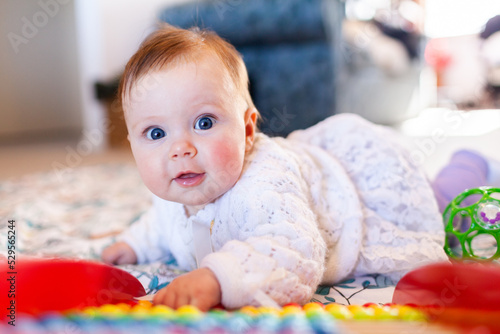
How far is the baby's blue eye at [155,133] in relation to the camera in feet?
2.10

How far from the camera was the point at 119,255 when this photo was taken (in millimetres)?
875

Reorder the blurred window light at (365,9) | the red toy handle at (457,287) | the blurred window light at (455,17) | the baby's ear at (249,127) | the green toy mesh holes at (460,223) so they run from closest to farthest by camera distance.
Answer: the red toy handle at (457,287), the baby's ear at (249,127), the green toy mesh holes at (460,223), the blurred window light at (365,9), the blurred window light at (455,17)

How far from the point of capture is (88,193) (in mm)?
1582

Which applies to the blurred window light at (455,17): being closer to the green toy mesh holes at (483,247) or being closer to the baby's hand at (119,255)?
the green toy mesh holes at (483,247)

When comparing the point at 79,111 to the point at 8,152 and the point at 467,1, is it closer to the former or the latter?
the point at 8,152

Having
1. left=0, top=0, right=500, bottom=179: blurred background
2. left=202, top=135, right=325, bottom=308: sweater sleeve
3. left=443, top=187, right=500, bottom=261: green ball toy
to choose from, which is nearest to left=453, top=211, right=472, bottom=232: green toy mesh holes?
left=443, top=187, right=500, bottom=261: green ball toy

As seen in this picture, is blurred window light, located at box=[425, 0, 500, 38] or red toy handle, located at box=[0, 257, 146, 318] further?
blurred window light, located at box=[425, 0, 500, 38]

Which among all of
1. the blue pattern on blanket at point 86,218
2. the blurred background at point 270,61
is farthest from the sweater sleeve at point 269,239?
the blurred background at point 270,61

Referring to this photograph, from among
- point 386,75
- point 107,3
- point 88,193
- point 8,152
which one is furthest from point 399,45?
point 8,152

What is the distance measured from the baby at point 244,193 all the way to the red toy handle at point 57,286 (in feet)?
0.35

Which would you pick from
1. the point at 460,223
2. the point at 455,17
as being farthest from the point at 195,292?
the point at 455,17

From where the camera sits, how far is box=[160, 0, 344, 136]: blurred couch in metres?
2.21

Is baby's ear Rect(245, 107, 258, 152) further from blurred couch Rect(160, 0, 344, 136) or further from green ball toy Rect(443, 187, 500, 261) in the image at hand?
blurred couch Rect(160, 0, 344, 136)

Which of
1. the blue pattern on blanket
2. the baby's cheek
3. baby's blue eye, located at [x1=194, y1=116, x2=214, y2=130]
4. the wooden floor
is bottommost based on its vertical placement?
the wooden floor
